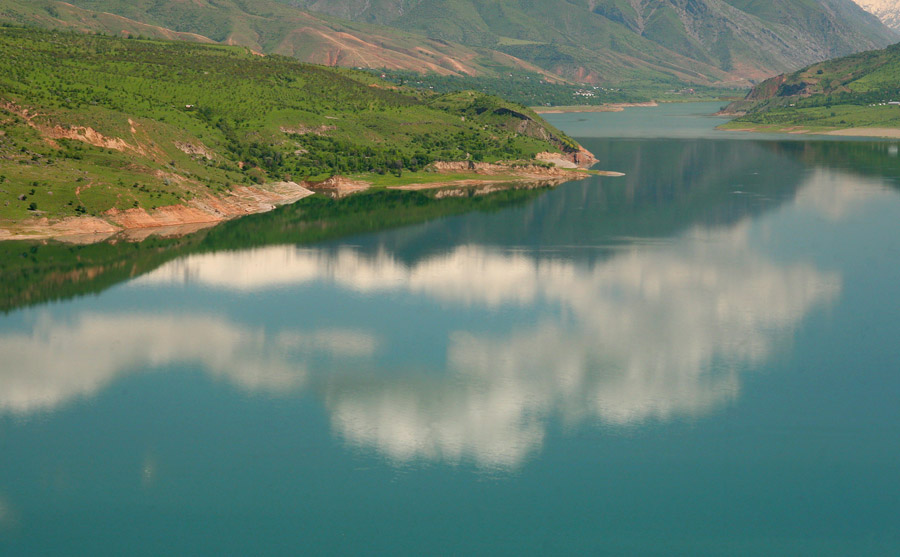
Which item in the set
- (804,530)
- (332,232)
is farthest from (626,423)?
(332,232)

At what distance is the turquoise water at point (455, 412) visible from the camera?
62219mm

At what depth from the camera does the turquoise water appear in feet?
204

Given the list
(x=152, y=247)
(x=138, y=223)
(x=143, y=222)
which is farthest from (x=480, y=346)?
(x=143, y=222)

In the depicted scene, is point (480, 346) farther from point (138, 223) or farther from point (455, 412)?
point (138, 223)

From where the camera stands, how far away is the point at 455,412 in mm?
79312

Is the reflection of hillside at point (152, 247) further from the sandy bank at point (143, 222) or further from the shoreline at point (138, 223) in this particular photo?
the sandy bank at point (143, 222)

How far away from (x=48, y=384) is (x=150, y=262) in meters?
51.7

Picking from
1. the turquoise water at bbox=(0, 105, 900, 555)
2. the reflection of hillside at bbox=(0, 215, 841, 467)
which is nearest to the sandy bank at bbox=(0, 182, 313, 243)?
the reflection of hillside at bbox=(0, 215, 841, 467)

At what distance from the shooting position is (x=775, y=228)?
17562 cm

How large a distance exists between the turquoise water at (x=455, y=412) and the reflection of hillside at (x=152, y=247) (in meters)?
5.61

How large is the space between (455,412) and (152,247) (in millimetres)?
82954

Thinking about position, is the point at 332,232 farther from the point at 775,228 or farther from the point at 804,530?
the point at 804,530

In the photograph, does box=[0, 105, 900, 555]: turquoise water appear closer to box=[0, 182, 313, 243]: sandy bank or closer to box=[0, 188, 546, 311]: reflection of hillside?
box=[0, 188, 546, 311]: reflection of hillside

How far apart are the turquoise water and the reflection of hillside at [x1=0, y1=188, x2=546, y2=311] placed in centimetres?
561
